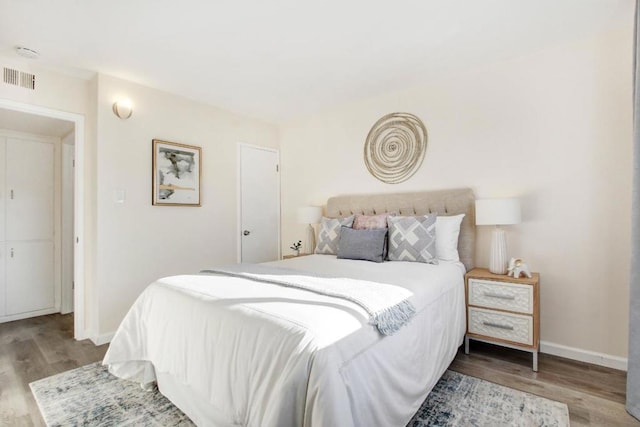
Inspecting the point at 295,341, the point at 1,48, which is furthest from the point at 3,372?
the point at 295,341

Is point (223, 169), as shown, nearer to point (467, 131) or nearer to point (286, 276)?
point (286, 276)

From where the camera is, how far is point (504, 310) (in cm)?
238

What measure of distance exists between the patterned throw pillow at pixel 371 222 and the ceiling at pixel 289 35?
1367mm

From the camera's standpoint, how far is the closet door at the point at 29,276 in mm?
3672

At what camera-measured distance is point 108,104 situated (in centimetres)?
299

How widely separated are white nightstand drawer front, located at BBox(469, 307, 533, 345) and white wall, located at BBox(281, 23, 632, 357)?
474 mm

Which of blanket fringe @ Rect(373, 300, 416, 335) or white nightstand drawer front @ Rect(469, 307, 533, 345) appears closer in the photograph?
blanket fringe @ Rect(373, 300, 416, 335)

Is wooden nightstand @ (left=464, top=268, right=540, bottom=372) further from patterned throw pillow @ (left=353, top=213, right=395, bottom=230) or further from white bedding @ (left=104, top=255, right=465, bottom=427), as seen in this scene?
patterned throw pillow @ (left=353, top=213, right=395, bottom=230)

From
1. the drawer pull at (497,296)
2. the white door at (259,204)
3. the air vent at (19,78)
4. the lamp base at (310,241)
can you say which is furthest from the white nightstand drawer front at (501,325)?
the air vent at (19,78)

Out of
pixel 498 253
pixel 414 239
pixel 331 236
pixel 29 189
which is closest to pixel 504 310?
pixel 498 253

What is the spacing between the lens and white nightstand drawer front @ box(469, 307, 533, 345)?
230 centimetres

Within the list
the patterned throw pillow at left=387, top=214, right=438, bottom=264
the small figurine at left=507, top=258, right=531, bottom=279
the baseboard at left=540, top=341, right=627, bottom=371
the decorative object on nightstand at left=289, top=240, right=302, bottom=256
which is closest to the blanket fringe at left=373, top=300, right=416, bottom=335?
the patterned throw pillow at left=387, top=214, right=438, bottom=264

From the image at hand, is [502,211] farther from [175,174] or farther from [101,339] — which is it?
[101,339]

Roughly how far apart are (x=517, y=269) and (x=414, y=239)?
788 millimetres
